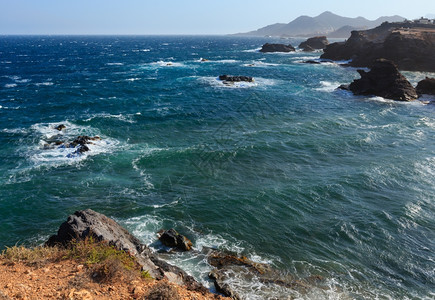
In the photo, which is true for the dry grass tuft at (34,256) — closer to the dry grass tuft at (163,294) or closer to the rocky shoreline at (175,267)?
the rocky shoreline at (175,267)

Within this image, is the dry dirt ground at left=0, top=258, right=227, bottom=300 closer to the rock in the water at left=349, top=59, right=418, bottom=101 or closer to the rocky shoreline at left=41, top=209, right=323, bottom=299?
the rocky shoreline at left=41, top=209, right=323, bottom=299

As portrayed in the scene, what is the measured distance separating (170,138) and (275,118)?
59.8 ft

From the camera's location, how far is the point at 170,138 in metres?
39.2

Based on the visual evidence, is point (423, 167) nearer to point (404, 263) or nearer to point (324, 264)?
point (404, 263)

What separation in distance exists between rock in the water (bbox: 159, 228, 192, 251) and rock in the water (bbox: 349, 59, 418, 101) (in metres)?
56.0

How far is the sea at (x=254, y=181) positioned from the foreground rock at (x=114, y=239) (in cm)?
183

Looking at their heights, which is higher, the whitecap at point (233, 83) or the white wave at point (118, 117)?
the whitecap at point (233, 83)

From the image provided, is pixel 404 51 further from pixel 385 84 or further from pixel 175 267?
pixel 175 267

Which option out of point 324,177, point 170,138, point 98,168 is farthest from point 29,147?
point 324,177

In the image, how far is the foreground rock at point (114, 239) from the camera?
14765mm

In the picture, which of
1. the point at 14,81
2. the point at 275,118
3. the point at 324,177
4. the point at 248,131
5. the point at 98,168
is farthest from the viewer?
the point at 14,81

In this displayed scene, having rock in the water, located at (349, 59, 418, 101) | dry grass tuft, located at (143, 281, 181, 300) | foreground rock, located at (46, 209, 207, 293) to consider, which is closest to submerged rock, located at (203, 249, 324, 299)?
foreground rock, located at (46, 209, 207, 293)

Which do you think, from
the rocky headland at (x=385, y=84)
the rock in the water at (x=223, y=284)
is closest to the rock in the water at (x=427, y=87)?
the rocky headland at (x=385, y=84)

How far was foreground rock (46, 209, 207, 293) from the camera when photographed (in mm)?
14765
